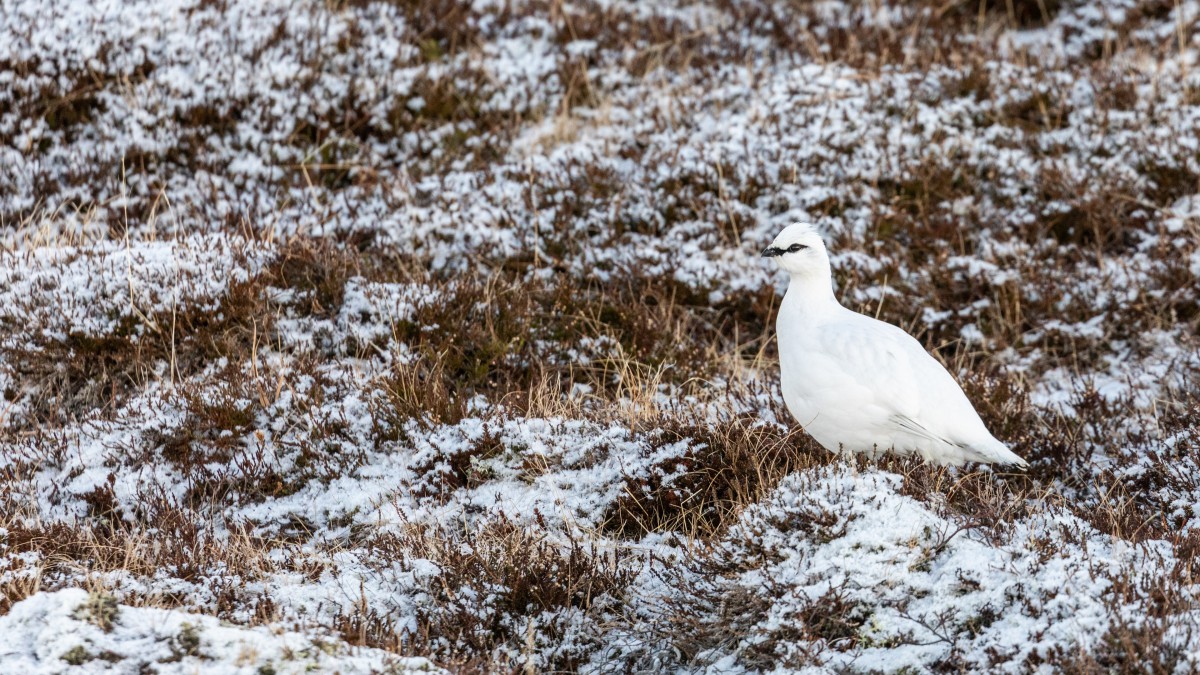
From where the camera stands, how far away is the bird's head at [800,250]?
4348 millimetres

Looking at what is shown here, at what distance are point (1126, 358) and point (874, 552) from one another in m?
3.07

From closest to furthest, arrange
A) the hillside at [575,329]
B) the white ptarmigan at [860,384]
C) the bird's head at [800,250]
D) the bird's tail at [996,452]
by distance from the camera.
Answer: the hillside at [575,329]
the white ptarmigan at [860,384]
the bird's tail at [996,452]
the bird's head at [800,250]

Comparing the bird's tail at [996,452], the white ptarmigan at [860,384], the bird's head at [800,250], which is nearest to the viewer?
the white ptarmigan at [860,384]

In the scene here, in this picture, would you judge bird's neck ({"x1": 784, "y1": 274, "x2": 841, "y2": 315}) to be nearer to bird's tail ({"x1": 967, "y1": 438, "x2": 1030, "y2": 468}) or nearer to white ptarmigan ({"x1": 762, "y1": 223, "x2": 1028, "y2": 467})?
white ptarmigan ({"x1": 762, "y1": 223, "x2": 1028, "y2": 467})

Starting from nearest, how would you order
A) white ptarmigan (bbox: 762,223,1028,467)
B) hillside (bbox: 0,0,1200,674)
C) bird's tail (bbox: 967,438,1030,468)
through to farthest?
hillside (bbox: 0,0,1200,674)
white ptarmigan (bbox: 762,223,1028,467)
bird's tail (bbox: 967,438,1030,468)

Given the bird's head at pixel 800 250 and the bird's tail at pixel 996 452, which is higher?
the bird's head at pixel 800 250

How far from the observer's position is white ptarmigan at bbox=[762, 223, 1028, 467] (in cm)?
399

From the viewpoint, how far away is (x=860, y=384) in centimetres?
397

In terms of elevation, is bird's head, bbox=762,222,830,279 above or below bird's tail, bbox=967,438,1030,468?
above

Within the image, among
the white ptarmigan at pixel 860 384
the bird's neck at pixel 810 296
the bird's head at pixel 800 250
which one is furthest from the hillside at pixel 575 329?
the bird's head at pixel 800 250

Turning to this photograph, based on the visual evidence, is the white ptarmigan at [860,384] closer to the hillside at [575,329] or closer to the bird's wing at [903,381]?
the bird's wing at [903,381]

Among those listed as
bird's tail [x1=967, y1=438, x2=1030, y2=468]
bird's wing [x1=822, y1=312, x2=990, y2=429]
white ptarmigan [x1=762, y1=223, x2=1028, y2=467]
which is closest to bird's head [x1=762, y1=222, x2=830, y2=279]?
white ptarmigan [x1=762, y1=223, x2=1028, y2=467]

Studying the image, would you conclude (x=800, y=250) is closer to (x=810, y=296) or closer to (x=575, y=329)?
(x=810, y=296)

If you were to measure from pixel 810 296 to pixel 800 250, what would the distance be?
7.5 inches
